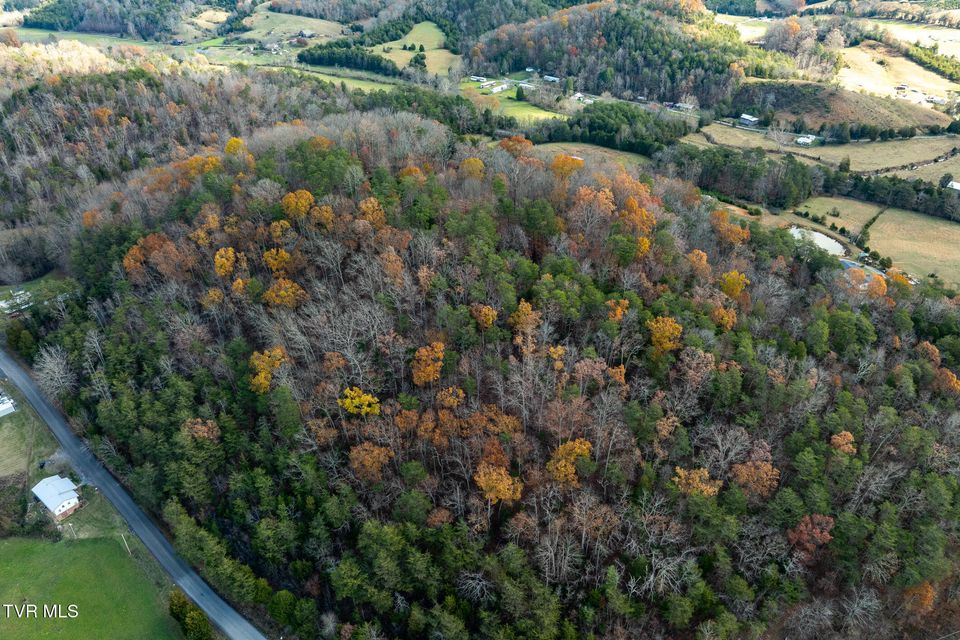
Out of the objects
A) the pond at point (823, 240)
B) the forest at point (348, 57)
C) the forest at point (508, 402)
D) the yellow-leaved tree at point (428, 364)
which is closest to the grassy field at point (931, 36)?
the pond at point (823, 240)

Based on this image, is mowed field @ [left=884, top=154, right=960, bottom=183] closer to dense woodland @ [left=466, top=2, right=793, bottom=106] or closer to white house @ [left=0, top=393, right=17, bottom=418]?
dense woodland @ [left=466, top=2, right=793, bottom=106]

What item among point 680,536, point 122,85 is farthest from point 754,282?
point 122,85

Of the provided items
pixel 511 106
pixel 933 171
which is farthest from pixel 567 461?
pixel 511 106

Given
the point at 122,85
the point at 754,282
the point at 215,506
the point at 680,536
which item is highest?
the point at 122,85

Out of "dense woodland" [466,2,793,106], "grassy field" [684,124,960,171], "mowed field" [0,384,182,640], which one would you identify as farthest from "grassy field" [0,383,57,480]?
"dense woodland" [466,2,793,106]

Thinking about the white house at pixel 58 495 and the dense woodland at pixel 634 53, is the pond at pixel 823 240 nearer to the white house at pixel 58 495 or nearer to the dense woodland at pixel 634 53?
the dense woodland at pixel 634 53

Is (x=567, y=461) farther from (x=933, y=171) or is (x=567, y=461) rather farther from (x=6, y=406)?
(x=933, y=171)

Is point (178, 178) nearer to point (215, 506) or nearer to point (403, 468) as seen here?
point (215, 506)
